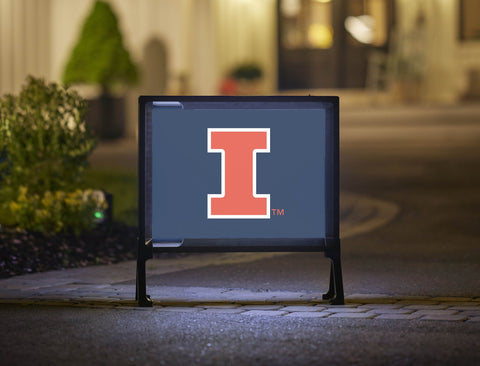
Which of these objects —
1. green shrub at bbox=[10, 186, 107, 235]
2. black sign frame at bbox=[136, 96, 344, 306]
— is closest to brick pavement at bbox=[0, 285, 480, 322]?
black sign frame at bbox=[136, 96, 344, 306]

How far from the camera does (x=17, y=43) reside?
19.5m

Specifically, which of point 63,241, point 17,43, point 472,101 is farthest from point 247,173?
point 472,101

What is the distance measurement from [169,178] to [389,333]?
180cm

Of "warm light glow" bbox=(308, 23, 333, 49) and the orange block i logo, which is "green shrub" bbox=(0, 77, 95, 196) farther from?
"warm light glow" bbox=(308, 23, 333, 49)

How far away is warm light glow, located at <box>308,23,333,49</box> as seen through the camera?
91.4ft

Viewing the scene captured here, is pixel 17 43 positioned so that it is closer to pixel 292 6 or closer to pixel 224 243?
pixel 292 6

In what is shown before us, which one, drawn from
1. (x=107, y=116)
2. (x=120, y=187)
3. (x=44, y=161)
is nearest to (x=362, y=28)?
(x=107, y=116)

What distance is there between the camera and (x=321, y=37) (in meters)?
28.0

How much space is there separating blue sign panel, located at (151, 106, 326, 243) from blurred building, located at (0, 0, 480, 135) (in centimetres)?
1340

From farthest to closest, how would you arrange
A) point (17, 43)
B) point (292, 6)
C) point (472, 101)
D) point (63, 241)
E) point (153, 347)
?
point (292, 6) → point (472, 101) → point (17, 43) → point (63, 241) → point (153, 347)

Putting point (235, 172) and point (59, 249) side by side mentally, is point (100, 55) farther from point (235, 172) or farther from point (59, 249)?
point (235, 172)

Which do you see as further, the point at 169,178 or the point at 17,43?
the point at 17,43

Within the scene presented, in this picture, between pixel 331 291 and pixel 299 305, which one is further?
pixel 331 291

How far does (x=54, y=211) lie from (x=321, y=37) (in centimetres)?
1928
